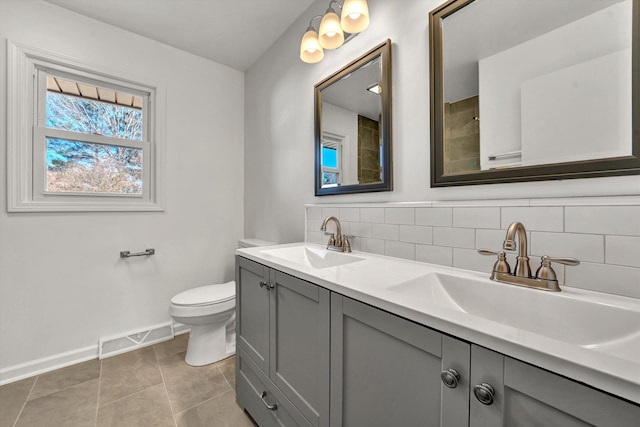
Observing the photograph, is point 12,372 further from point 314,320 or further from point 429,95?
point 429,95

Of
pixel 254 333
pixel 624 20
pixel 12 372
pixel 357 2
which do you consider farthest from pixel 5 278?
pixel 624 20

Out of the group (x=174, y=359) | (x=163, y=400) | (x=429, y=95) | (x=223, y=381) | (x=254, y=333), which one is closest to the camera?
(x=429, y=95)

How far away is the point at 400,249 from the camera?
122cm

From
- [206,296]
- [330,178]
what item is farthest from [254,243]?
[330,178]

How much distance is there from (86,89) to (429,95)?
2473 mm

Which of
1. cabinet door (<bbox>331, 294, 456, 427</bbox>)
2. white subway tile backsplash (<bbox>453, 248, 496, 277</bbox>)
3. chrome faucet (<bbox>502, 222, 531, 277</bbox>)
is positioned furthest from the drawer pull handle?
chrome faucet (<bbox>502, 222, 531, 277</bbox>)

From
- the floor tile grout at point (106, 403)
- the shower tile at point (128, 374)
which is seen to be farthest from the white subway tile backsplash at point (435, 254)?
the shower tile at point (128, 374)

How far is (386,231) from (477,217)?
1.35 feet

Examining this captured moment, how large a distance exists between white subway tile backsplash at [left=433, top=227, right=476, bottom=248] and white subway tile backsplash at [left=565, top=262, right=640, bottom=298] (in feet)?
0.91

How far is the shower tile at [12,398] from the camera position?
1.35 meters

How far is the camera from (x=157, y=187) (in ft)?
7.18

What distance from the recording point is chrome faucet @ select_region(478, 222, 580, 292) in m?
0.74

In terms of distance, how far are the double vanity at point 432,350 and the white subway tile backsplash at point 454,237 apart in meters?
0.10

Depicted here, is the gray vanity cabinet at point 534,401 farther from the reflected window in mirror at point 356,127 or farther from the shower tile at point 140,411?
the shower tile at point 140,411
